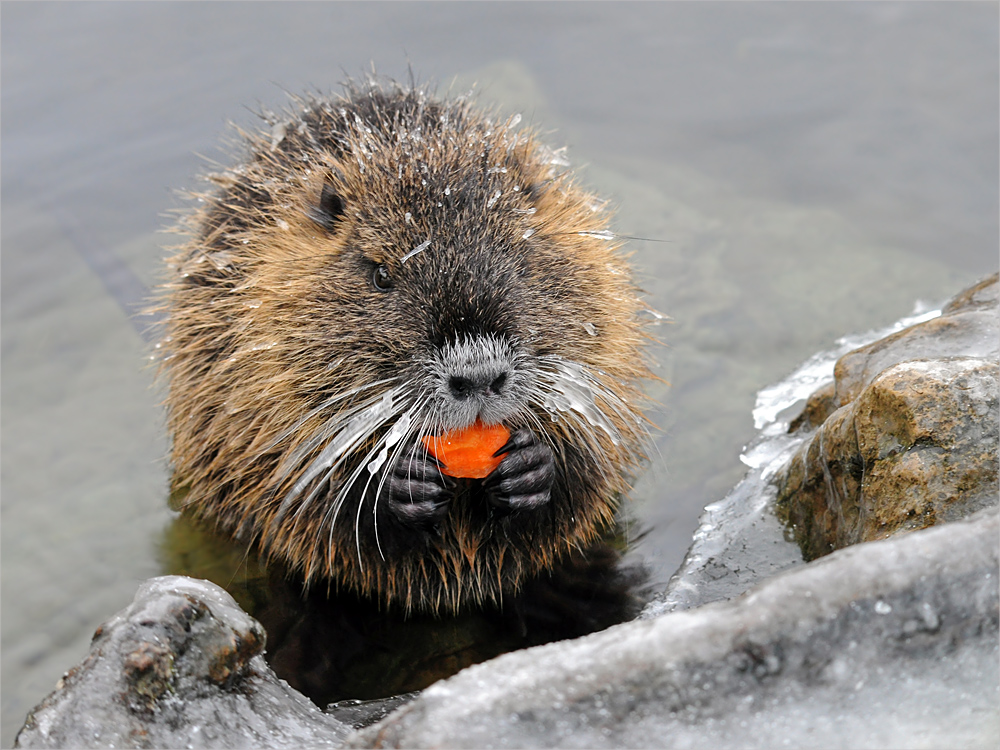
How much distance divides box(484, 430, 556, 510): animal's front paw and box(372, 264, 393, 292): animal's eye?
20.5 inches

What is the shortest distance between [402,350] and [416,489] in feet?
1.32

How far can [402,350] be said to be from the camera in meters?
2.43

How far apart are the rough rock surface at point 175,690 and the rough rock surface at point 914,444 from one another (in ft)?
4.13

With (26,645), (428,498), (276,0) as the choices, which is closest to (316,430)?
(428,498)

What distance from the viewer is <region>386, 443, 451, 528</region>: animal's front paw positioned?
2635mm

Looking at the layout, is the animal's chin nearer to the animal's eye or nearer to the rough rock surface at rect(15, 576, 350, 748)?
the animal's eye

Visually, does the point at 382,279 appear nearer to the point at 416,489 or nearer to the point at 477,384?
the point at 477,384

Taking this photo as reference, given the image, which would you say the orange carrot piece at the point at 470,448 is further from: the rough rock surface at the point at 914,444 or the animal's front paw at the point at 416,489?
the rough rock surface at the point at 914,444

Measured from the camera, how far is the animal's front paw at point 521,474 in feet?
8.84

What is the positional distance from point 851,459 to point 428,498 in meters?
1.04

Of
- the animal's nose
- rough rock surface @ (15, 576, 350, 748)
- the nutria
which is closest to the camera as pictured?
rough rock surface @ (15, 576, 350, 748)

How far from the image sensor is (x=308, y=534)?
9.62 feet

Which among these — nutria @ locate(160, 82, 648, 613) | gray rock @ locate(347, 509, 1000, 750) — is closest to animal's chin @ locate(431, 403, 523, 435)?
nutria @ locate(160, 82, 648, 613)

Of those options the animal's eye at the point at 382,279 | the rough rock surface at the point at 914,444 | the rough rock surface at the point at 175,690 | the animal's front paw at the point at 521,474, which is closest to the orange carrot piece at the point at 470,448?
the animal's front paw at the point at 521,474
